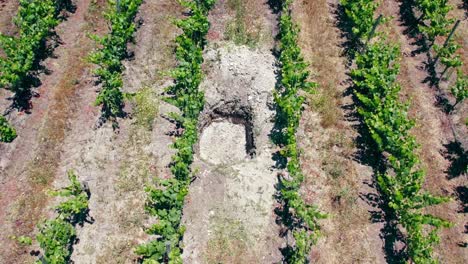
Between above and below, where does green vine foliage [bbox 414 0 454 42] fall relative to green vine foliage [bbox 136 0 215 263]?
above

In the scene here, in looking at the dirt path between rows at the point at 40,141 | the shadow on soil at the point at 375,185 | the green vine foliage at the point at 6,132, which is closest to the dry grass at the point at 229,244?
the shadow on soil at the point at 375,185

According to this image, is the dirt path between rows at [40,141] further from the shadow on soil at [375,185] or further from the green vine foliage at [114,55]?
the shadow on soil at [375,185]

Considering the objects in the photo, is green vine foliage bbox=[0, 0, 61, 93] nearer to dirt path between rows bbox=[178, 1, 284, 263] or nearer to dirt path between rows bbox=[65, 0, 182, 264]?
dirt path between rows bbox=[65, 0, 182, 264]

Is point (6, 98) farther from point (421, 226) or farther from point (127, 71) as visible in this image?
point (421, 226)

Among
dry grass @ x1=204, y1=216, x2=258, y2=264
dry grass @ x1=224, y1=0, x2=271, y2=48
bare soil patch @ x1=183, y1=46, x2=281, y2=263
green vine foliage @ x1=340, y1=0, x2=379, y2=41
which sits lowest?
dry grass @ x1=204, y1=216, x2=258, y2=264

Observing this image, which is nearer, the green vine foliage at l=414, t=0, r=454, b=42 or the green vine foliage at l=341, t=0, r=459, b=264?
the green vine foliage at l=341, t=0, r=459, b=264

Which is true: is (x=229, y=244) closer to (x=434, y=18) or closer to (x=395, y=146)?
(x=395, y=146)

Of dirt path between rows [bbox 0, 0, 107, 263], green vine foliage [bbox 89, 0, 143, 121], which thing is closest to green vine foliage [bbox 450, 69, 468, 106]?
green vine foliage [bbox 89, 0, 143, 121]
